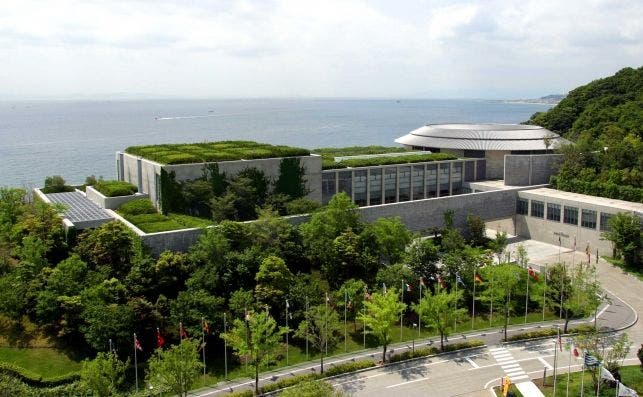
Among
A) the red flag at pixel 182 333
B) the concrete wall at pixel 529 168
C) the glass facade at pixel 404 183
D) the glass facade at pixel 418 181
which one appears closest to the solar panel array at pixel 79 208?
the red flag at pixel 182 333

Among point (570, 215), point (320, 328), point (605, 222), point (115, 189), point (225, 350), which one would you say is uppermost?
point (115, 189)

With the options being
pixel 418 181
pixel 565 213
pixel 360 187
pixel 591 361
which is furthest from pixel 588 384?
pixel 418 181

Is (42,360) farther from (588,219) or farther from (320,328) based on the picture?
(588,219)

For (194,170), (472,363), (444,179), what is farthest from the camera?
(444,179)

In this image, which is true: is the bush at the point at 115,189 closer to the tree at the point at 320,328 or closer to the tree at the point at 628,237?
the tree at the point at 320,328

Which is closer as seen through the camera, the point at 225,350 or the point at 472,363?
the point at 225,350

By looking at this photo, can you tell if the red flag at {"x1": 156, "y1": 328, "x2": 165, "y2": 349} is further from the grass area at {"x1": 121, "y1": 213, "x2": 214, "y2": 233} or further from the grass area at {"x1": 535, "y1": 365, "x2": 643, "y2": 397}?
the grass area at {"x1": 535, "y1": 365, "x2": 643, "y2": 397}

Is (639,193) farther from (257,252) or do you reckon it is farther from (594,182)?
(257,252)
